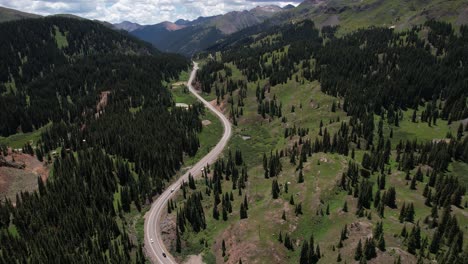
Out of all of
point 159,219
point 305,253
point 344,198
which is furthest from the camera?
point 159,219

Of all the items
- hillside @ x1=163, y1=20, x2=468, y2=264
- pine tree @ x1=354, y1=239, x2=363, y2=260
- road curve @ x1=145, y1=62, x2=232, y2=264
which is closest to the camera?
pine tree @ x1=354, y1=239, x2=363, y2=260

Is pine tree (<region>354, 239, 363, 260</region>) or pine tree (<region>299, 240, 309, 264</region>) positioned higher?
pine tree (<region>354, 239, 363, 260</region>)

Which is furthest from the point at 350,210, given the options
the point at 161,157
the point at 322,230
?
the point at 161,157

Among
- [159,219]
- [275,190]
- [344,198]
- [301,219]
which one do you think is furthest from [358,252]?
[159,219]

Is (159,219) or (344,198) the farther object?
(159,219)

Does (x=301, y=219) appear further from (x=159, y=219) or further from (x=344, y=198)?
(x=159, y=219)

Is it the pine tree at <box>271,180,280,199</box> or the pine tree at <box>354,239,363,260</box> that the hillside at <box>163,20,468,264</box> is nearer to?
the pine tree at <box>354,239,363,260</box>

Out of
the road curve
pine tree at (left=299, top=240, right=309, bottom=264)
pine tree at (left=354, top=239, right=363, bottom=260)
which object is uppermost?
pine tree at (left=354, top=239, right=363, bottom=260)

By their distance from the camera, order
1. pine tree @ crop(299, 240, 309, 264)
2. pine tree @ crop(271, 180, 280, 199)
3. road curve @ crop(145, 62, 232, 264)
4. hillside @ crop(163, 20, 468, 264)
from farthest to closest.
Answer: pine tree @ crop(271, 180, 280, 199) < road curve @ crop(145, 62, 232, 264) < pine tree @ crop(299, 240, 309, 264) < hillside @ crop(163, 20, 468, 264)

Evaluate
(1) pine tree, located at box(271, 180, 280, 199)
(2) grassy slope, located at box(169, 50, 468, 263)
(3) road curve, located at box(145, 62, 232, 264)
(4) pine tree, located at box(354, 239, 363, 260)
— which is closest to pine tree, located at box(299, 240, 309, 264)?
(2) grassy slope, located at box(169, 50, 468, 263)

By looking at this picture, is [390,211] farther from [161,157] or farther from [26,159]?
[26,159]

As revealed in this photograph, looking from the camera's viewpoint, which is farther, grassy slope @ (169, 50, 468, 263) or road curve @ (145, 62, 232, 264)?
road curve @ (145, 62, 232, 264)
